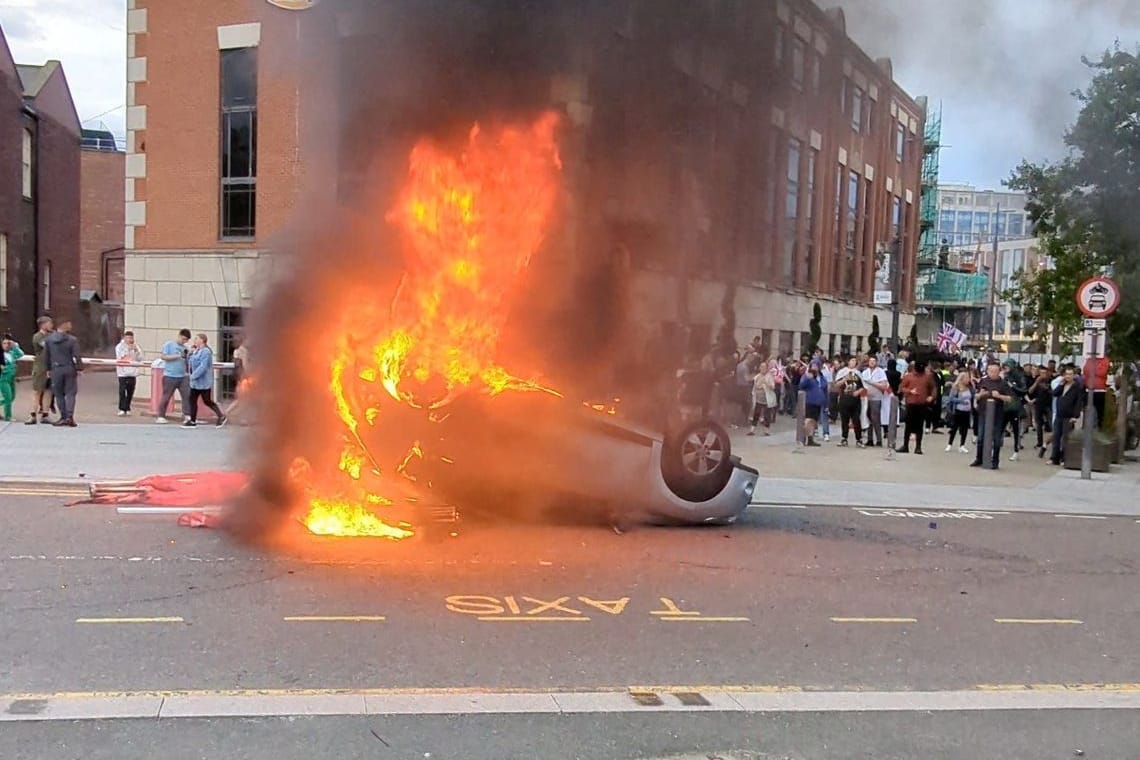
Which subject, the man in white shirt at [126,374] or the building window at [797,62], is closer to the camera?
the building window at [797,62]

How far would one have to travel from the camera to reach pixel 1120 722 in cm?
393

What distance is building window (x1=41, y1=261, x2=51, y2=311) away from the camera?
27.4m

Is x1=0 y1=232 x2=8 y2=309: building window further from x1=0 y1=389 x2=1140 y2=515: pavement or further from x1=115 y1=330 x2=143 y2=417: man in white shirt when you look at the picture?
A: x1=0 y1=389 x2=1140 y2=515: pavement

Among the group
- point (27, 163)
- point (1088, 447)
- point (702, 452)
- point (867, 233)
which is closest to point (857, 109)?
point (702, 452)

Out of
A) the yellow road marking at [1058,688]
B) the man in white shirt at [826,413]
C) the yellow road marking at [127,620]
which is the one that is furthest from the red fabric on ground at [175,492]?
the man in white shirt at [826,413]

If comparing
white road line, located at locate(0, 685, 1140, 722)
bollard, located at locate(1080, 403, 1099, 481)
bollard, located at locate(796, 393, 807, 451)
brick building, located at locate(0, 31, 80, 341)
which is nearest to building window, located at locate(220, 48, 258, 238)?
bollard, located at locate(796, 393, 807, 451)

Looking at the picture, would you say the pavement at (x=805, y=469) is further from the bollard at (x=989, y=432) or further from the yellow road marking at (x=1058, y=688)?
the yellow road marking at (x=1058, y=688)

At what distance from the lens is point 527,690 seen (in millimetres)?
4012

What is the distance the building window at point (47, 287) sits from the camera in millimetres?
27422

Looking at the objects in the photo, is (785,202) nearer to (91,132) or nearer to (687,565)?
(687,565)

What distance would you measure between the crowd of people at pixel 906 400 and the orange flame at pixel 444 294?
4.23m

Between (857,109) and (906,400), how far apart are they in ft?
21.8

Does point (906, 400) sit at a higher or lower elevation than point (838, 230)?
lower

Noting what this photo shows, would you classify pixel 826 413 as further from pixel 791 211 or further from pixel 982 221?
pixel 982 221
